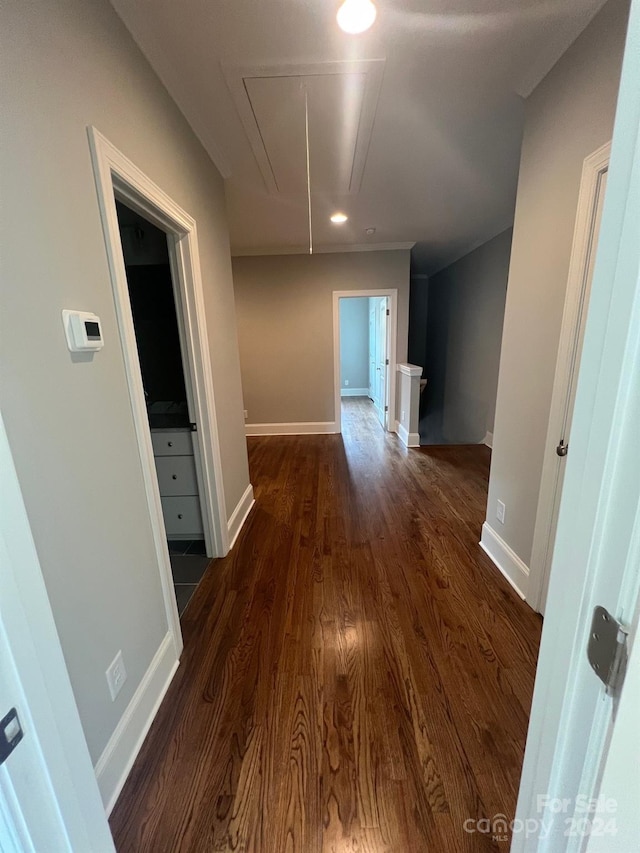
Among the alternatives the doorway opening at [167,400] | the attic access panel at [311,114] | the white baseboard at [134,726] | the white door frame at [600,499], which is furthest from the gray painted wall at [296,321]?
the white door frame at [600,499]

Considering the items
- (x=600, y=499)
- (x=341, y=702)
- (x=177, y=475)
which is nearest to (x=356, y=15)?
(x=600, y=499)

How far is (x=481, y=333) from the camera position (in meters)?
4.86

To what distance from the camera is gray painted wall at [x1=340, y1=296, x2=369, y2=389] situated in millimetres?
8172

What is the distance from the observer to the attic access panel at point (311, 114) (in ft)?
5.36

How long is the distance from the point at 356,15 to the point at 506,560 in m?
2.65

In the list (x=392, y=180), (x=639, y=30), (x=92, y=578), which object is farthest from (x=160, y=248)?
(x=639, y=30)

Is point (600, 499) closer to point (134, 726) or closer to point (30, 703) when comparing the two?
point (30, 703)

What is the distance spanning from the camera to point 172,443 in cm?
226

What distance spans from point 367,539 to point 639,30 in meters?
2.46

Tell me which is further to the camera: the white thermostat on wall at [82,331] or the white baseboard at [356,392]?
the white baseboard at [356,392]

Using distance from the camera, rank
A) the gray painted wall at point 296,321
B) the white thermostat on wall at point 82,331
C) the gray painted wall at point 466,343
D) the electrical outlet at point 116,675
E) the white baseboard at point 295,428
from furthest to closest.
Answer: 1. the white baseboard at point 295,428
2. the gray painted wall at point 296,321
3. the gray painted wall at point 466,343
4. the electrical outlet at point 116,675
5. the white thermostat on wall at point 82,331

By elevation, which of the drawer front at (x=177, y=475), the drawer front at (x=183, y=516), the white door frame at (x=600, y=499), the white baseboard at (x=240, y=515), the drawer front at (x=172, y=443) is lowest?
the white baseboard at (x=240, y=515)

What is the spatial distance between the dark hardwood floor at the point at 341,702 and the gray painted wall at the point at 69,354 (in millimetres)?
307

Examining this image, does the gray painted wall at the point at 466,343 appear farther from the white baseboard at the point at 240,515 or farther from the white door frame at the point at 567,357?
the white baseboard at the point at 240,515
